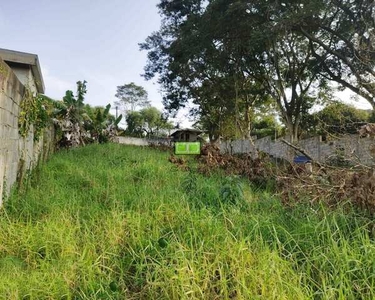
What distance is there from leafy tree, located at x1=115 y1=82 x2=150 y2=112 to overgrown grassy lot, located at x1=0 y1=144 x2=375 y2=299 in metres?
57.1

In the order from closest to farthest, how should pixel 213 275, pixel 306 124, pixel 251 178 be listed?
pixel 213 275, pixel 251 178, pixel 306 124

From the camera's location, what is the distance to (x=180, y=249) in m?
2.55

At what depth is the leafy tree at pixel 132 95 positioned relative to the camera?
197ft

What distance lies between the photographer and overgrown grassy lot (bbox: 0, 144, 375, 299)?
2.23 meters

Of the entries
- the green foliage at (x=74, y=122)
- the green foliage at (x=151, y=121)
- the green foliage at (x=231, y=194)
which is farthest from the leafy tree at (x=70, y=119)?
the green foliage at (x=151, y=121)

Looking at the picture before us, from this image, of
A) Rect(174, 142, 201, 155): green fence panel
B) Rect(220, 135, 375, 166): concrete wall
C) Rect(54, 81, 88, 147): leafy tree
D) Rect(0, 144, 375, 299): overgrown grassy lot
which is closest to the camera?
Rect(0, 144, 375, 299): overgrown grassy lot

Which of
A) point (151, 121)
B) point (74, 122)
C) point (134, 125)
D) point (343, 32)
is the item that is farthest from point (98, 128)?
point (151, 121)

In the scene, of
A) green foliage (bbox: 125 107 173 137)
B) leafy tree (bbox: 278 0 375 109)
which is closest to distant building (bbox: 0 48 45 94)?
leafy tree (bbox: 278 0 375 109)

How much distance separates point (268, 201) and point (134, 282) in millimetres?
2510

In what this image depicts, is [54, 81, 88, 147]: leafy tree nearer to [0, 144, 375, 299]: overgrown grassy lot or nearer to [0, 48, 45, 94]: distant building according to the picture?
[0, 48, 45, 94]: distant building

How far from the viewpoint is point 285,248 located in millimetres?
2803

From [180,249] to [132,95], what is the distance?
197ft

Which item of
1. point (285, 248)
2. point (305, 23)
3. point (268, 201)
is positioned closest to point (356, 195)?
point (285, 248)

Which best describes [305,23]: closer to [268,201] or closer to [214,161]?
[214,161]
